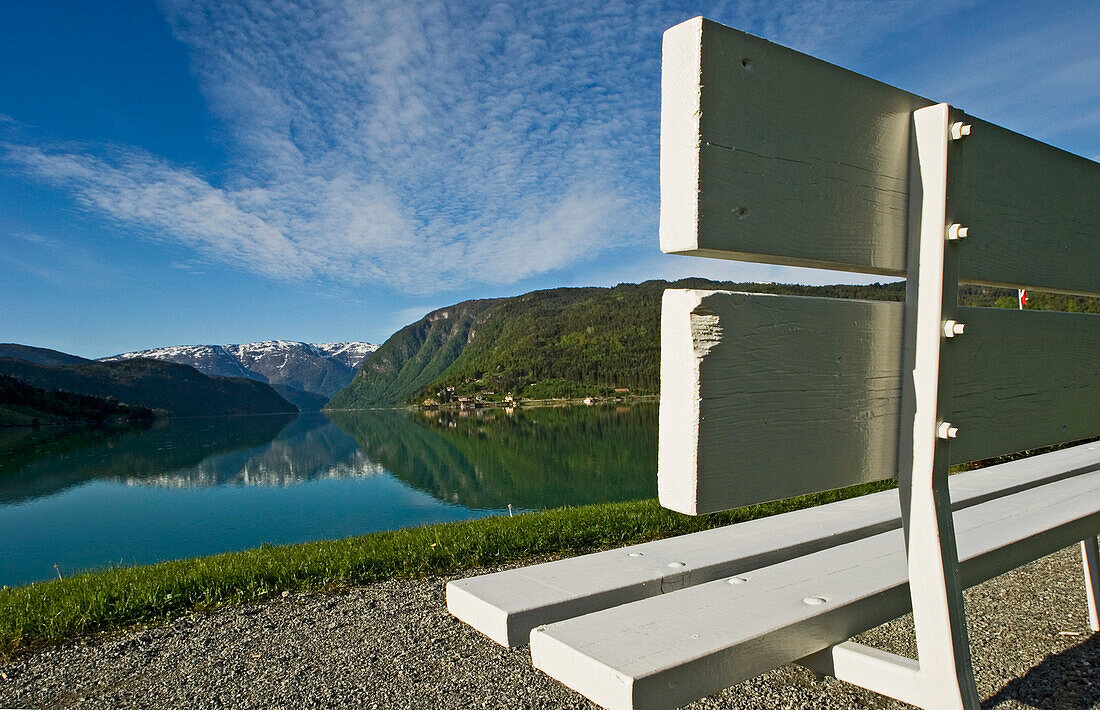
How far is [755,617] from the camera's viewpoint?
4.14 feet

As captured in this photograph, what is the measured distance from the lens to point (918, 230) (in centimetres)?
115

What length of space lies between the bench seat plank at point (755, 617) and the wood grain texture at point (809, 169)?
26.3 inches

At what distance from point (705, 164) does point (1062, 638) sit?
3.28 metres

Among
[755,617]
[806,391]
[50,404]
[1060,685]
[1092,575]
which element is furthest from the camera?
[50,404]

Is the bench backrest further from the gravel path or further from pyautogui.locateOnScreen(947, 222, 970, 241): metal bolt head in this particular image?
the gravel path

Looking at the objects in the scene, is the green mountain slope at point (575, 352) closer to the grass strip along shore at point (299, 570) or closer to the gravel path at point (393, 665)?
the grass strip along shore at point (299, 570)

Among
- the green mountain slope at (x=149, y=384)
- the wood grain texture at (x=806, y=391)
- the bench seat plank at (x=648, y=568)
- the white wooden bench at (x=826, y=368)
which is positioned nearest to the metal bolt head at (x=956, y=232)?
the white wooden bench at (x=826, y=368)

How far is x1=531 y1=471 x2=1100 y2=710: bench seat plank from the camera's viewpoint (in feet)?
3.38

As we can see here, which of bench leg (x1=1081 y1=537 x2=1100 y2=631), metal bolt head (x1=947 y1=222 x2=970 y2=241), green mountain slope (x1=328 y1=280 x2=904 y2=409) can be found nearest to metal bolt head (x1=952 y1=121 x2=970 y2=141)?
metal bolt head (x1=947 y1=222 x2=970 y2=241)

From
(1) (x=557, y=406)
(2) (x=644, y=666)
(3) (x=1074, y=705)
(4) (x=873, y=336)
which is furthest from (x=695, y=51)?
(1) (x=557, y=406)

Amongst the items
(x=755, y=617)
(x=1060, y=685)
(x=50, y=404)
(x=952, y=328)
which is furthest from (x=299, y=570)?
(x=50, y=404)

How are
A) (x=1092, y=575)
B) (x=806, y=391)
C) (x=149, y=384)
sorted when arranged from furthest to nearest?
(x=149, y=384) → (x=1092, y=575) → (x=806, y=391)

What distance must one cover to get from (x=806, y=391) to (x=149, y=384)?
158100 millimetres

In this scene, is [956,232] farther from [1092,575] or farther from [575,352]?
[575,352]
